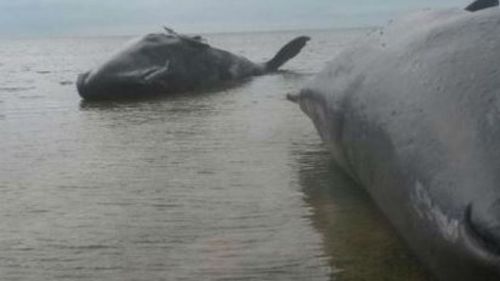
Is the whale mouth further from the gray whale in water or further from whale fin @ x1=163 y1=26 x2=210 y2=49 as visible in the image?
whale fin @ x1=163 y1=26 x2=210 y2=49

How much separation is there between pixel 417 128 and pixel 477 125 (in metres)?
0.31

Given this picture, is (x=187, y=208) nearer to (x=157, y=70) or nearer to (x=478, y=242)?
(x=478, y=242)

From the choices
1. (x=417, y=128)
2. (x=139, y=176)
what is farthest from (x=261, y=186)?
(x=417, y=128)

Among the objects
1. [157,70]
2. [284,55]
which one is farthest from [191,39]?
[284,55]

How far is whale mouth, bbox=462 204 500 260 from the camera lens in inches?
87.7

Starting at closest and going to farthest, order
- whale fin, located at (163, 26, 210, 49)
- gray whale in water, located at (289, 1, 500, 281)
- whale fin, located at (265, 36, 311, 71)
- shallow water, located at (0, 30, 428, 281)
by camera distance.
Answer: gray whale in water, located at (289, 1, 500, 281) < shallow water, located at (0, 30, 428, 281) < whale fin, located at (163, 26, 210, 49) < whale fin, located at (265, 36, 311, 71)

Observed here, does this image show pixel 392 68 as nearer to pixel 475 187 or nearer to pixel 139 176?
pixel 475 187

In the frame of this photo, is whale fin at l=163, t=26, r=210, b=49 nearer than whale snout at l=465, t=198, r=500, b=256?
No

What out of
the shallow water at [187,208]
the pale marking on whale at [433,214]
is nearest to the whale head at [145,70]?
the shallow water at [187,208]

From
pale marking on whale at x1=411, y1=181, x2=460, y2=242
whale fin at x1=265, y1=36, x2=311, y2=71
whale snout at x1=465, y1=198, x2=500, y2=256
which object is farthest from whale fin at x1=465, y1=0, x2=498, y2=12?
whale fin at x1=265, y1=36, x2=311, y2=71

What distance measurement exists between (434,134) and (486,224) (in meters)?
0.56

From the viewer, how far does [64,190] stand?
5227mm

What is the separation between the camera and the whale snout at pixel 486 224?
2229 millimetres

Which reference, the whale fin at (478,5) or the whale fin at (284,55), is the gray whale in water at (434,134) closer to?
the whale fin at (478,5)
